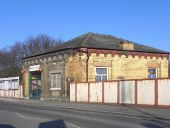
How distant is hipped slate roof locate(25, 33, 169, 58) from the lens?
40303 millimetres

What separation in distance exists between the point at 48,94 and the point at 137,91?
15364mm

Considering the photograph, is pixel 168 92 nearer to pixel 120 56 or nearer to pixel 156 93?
pixel 156 93

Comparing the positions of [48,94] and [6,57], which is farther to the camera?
[6,57]

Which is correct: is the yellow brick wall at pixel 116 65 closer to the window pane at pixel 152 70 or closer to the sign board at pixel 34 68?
the window pane at pixel 152 70

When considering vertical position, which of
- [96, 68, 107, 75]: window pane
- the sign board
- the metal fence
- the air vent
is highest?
the air vent

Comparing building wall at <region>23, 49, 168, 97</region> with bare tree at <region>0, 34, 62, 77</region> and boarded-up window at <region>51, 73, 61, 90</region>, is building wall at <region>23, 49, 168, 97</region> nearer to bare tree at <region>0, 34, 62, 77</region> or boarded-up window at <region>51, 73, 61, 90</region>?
boarded-up window at <region>51, 73, 61, 90</region>

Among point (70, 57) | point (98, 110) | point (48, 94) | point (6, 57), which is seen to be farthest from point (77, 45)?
point (6, 57)

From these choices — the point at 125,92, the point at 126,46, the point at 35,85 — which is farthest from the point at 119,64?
the point at 35,85

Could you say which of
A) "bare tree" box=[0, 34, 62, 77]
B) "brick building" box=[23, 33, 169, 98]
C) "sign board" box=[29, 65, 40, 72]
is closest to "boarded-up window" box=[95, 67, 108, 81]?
"brick building" box=[23, 33, 169, 98]

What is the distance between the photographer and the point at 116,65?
4153 cm

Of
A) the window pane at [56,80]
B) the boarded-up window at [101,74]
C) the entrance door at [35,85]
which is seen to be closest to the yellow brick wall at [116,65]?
the boarded-up window at [101,74]

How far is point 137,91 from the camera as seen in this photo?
99.1 feet

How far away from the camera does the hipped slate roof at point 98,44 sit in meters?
40.3

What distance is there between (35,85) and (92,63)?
10089mm
